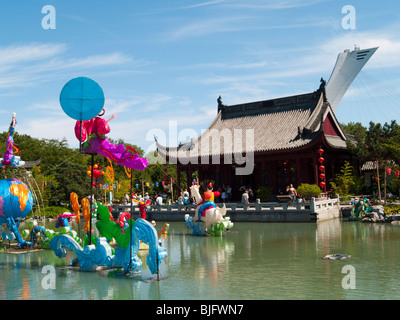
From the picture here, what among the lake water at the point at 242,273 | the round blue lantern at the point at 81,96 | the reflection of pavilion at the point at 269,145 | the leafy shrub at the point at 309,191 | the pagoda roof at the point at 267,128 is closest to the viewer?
the lake water at the point at 242,273

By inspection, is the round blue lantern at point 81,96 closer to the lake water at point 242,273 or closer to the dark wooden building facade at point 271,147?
the lake water at point 242,273

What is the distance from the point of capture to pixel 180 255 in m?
13.7

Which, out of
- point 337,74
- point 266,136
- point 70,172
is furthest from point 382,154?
point 337,74

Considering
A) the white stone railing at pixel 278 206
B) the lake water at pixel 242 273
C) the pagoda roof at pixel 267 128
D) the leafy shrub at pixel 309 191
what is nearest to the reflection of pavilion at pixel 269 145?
the pagoda roof at pixel 267 128

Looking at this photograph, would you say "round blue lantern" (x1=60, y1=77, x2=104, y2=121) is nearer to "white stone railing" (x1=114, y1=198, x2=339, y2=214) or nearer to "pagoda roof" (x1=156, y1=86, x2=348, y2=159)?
"white stone railing" (x1=114, y1=198, x2=339, y2=214)

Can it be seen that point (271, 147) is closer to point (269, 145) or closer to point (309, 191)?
point (269, 145)

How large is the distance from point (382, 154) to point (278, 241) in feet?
40.5

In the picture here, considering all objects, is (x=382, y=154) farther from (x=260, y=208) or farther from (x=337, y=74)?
(x=337, y=74)

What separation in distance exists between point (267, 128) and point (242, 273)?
71.4ft

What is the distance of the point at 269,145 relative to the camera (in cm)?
2881

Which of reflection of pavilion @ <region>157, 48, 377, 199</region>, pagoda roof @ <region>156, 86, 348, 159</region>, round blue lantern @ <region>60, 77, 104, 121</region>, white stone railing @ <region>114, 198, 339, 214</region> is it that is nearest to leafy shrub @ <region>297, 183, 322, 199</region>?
white stone railing @ <region>114, 198, 339, 214</region>

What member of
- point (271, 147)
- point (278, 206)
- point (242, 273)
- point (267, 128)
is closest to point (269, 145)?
point (271, 147)

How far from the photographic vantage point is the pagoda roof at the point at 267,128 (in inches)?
1125

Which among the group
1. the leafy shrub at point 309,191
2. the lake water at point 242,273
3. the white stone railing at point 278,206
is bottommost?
the lake water at point 242,273
